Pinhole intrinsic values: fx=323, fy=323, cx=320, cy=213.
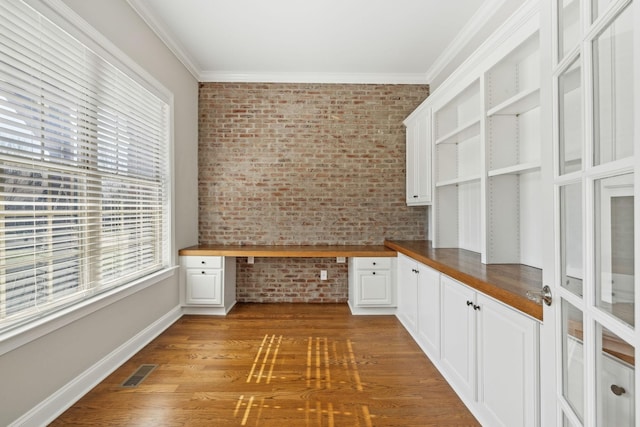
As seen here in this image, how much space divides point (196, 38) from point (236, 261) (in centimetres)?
262

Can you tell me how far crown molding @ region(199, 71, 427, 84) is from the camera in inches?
163

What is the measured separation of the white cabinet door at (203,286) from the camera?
3.66 metres

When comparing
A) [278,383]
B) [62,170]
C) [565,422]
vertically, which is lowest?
[278,383]

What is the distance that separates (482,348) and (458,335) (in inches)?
12.0

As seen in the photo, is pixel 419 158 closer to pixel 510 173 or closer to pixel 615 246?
pixel 510 173

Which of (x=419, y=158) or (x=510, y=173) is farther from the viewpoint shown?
(x=419, y=158)

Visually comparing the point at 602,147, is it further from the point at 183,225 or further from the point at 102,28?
the point at 183,225

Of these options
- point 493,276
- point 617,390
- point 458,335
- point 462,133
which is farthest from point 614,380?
point 462,133

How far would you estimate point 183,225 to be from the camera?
379 centimetres

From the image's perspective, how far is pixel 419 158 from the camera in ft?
12.1

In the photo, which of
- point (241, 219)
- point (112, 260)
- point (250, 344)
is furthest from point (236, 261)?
point (112, 260)

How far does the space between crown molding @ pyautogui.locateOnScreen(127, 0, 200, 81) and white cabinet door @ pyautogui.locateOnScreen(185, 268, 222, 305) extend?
238 centimetres

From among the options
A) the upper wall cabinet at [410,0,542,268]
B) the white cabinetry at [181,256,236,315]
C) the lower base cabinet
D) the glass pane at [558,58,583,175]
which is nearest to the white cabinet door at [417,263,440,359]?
the lower base cabinet

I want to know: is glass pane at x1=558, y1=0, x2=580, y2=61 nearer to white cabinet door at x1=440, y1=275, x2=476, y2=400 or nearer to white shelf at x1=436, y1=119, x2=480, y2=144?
white cabinet door at x1=440, y1=275, x2=476, y2=400
